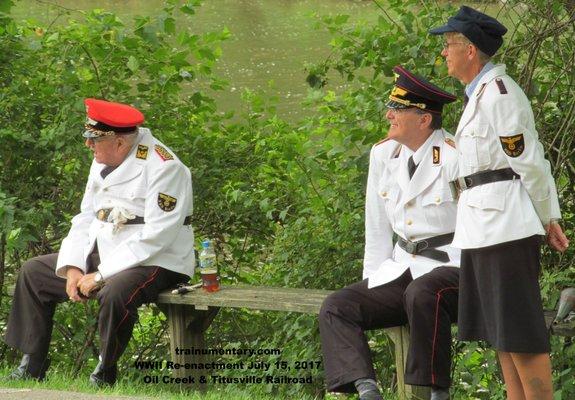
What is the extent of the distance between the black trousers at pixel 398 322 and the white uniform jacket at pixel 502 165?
15.8 inches

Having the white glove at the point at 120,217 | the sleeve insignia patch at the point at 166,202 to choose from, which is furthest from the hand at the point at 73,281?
the sleeve insignia patch at the point at 166,202

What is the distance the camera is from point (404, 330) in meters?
4.99

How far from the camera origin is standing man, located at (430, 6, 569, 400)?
4.19m

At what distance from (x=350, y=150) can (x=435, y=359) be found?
169 cm

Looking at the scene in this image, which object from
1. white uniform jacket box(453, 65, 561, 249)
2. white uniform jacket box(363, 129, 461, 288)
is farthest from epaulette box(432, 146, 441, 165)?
white uniform jacket box(453, 65, 561, 249)

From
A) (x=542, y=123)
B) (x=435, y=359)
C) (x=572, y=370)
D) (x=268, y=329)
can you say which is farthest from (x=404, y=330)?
(x=268, y=329)

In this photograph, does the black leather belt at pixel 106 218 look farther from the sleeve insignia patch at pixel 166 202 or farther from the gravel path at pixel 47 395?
the gravel path at pixel 47 395

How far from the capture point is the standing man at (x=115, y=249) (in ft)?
18.1

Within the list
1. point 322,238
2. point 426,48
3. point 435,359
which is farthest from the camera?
point 322,238

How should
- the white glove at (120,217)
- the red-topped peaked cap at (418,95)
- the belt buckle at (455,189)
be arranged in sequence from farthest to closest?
the white glove at (120,217), the red-topped peaked cap at (418,95), the belt buckle at (455,189)

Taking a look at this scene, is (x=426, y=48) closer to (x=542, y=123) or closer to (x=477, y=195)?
(x=542, y=123)

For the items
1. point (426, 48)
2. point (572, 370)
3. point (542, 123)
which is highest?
point (426, 48)

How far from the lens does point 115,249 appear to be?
5680mm

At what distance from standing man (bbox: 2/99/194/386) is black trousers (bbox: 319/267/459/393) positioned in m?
1.08
